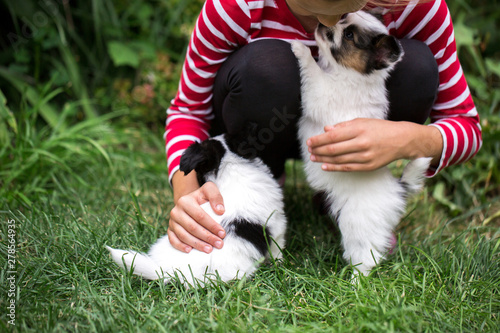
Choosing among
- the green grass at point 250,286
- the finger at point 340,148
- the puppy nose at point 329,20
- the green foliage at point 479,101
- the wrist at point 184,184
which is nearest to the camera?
the green grass at point 250,286

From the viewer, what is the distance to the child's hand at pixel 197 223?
4.63ft

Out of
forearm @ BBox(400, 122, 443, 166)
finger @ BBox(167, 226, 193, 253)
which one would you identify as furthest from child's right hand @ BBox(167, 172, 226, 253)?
forearm @ BBox(400, 122, 443, 166)

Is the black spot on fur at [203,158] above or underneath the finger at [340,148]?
underneath

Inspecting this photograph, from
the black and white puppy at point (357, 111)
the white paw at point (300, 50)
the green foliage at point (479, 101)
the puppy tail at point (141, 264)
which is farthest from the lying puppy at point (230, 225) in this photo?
the green foliage at point (479, 101)

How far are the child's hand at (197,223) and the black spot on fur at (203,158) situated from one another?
0.08 meters

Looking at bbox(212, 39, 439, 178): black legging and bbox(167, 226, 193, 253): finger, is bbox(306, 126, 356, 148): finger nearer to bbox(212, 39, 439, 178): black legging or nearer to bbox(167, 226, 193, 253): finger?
bbox(212, 39, 439, 178): black legging

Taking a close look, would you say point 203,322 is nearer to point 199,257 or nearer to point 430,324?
point 199,257

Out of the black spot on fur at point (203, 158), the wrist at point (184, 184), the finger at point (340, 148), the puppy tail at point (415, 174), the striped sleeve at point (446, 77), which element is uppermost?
the striped sleeve at point (446, 77)

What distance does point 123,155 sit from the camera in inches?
103

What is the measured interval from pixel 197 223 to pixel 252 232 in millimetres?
204

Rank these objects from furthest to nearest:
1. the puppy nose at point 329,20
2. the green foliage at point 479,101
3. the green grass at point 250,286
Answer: the green foliage at point 479,101 < the puppy nose at point 329,20 < the green grass at point 250,286

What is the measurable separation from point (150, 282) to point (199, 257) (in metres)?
0.22

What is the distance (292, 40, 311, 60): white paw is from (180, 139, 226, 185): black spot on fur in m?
0.48

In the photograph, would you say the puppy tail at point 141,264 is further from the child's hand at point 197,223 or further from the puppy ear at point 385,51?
the puppy ear at point 385,51
